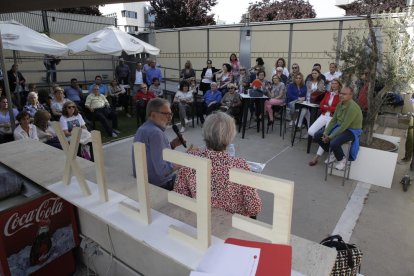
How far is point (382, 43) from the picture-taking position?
197 inches

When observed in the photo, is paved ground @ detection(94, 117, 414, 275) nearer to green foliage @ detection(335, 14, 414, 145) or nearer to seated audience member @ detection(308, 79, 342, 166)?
seated audience member @ detection(308, 79, 342, 166)

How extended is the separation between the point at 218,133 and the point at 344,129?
3.03m

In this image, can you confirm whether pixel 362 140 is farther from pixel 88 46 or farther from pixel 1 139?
pixel 88 46

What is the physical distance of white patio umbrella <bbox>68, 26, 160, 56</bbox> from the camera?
7.66 m

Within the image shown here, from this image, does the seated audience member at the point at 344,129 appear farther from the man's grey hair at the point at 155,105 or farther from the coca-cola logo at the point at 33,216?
the coca-cola logo at the point at 33,216

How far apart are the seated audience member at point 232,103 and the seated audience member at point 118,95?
3.22 metres

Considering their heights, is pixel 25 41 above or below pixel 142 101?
above

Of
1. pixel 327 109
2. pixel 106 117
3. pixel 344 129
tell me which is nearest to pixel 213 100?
pixel 106 117

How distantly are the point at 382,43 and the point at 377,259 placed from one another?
3864 mm

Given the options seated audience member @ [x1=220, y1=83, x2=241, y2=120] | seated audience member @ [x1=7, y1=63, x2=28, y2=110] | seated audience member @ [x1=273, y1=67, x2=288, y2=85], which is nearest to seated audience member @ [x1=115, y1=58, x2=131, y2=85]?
seated audience member @ [x1=7, y1=63, x2=28, y2=110]

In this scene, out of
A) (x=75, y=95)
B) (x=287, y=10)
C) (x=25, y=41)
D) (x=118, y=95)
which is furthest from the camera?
(x=287, y=10)

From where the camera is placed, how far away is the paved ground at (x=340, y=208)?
2.55 meters

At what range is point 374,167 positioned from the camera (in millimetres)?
4094

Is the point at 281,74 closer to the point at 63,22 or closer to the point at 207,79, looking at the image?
the point at 207,79
